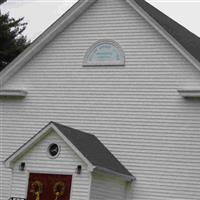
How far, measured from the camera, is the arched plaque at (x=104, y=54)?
24922 millimetres

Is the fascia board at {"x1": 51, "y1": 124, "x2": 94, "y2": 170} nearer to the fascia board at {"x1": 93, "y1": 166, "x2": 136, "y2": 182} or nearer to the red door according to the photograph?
the fascia board at {"x1": 93, "y1": 166, "x2": 136, "y2": 182}

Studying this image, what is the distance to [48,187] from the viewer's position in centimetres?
2253

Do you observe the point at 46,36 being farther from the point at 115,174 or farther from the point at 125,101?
the point at 115,174

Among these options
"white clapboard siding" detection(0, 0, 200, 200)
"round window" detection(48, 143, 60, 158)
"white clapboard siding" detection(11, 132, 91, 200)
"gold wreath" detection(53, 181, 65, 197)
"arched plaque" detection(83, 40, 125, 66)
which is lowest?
"gold wreath" detection(53, 181, 65, 197)

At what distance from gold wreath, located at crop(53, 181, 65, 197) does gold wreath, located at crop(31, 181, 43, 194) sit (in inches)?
19.3

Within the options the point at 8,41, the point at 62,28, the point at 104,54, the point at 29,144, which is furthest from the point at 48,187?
the point at 8,41

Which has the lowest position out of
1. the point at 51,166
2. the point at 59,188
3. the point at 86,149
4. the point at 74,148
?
the point at 59,188

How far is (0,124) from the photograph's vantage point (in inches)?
1046

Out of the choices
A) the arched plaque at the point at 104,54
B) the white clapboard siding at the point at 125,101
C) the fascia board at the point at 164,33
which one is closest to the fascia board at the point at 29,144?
the white clapboard siding at the point at 125,101

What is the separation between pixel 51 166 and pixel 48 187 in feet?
2.50

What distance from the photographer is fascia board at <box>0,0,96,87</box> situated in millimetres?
25469

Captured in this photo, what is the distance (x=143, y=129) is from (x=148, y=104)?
866mm

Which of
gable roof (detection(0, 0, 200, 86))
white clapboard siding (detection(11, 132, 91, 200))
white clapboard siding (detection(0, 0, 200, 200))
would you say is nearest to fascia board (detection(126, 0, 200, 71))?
gable roof (detection(0, 0, 200, 86))

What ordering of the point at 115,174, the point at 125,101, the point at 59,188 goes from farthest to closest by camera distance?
the point at 125,101, the point at 115,174, the point at 59,188
